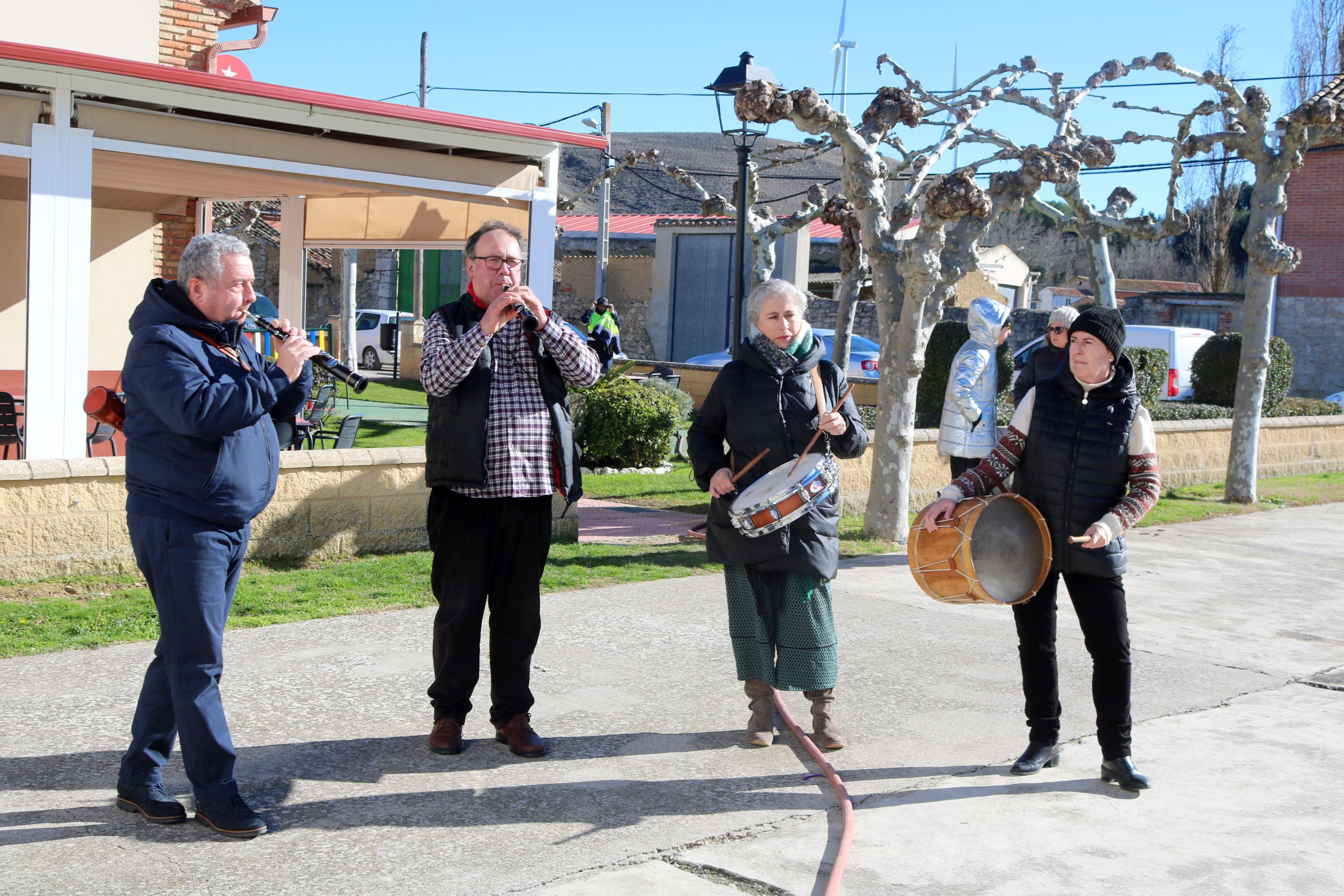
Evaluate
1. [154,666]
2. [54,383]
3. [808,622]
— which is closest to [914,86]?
[54,383]

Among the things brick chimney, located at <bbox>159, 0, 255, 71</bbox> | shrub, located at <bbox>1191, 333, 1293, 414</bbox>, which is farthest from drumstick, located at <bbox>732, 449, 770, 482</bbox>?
shrub, located at <bbox>1191, 333, 1293, 414</bbox>

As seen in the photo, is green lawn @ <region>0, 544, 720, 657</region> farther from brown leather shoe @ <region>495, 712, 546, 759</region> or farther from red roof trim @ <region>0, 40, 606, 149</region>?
red roof trim @ <region>0, 40, 606, 149</region>

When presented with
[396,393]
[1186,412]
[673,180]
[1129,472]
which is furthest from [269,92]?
[673,180]

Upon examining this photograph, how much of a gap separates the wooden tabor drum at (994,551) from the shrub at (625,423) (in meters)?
8.15

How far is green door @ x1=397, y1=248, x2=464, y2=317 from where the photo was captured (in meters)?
30.1

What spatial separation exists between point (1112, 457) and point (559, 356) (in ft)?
6.63

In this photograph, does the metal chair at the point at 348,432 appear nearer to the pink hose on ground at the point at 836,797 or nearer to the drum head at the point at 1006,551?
the pink hose on ground at the point at 836,797

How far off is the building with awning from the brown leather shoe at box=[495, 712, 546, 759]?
15.1ft

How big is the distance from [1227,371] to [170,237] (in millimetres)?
14583

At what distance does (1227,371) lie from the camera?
18.0 meters

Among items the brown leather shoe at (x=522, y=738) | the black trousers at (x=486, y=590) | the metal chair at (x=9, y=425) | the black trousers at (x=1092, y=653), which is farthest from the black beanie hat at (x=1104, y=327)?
the metal chair at (x=9, y=425)

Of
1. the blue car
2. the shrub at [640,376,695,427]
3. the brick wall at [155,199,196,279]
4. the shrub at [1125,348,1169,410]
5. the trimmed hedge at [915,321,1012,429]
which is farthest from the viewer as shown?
the blue car

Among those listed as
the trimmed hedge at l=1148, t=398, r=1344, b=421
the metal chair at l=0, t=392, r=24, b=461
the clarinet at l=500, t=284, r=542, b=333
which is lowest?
the metal chair at l=0, t=392, r=24, b=461

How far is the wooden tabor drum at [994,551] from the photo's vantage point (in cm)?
434
